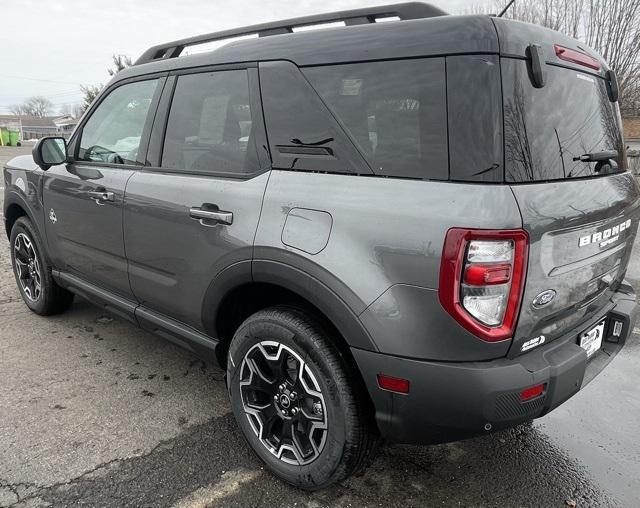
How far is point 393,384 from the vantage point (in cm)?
182

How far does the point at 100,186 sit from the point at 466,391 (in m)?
2.43

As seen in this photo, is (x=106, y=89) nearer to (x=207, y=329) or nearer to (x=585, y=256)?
(x=207, y=329)

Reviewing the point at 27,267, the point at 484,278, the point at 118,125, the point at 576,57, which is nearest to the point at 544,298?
the point at 484,278

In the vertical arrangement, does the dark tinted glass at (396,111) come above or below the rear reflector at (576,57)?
below

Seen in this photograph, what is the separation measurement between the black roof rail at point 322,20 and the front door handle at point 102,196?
2.99ft

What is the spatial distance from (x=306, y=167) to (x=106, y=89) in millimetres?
1957

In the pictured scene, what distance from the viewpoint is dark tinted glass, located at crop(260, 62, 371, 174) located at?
6.48 ft

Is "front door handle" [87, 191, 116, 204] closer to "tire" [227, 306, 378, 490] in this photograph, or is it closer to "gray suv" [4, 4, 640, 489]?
"gray suv" [4, 4, 640, 489]

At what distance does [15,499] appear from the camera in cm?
210

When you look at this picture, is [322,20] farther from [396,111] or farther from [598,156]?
[598,156]

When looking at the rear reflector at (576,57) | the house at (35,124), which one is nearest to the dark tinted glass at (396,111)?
the rear reflector at (576,57)

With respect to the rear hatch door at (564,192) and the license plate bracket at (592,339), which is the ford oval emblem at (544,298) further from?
the license plate bracket at (592,339)

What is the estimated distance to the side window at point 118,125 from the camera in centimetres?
294

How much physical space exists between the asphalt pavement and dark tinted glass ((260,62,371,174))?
4.71 ft
